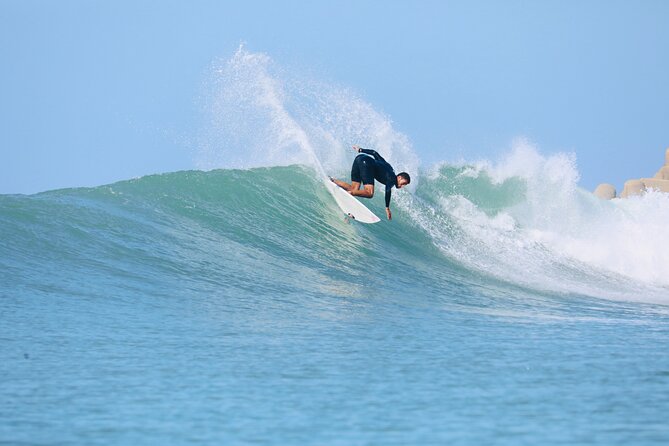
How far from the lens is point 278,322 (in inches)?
287

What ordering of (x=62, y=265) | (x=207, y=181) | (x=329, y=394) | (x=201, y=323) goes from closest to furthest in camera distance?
(x=329, y=394), (x=201, y=323), (x=62, y=265), (x=207, y=181)

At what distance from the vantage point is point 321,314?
786 cm

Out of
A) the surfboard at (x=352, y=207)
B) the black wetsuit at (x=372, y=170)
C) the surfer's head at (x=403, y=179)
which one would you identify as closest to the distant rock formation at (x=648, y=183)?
the surfboard at (x=352, y=207)

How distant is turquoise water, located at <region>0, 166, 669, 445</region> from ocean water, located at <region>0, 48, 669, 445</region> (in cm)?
3

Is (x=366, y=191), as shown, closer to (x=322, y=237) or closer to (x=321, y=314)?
(x=322, y=237)

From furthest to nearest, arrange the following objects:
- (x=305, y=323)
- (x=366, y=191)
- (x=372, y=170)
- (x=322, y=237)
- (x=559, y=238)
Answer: (x=559, y=238)
(x=322, y=237)
(x=366, y=191)
(x=372, y=170)
(x=305, y=323)

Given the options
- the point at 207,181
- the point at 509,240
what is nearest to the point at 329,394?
the point at 207,181

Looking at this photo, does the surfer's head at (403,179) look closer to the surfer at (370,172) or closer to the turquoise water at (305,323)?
the surfer at (370,172)

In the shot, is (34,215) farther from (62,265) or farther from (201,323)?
(201,323)

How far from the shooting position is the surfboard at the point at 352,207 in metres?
12.6

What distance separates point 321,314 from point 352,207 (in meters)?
5.14

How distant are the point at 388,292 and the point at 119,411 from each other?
5820 mm

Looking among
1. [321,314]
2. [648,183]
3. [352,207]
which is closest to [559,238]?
[352,207]

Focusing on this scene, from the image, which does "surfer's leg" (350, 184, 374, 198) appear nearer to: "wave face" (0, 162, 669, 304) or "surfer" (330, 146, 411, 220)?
"surfer" (330, 146, 411, 220)
